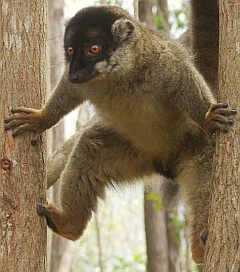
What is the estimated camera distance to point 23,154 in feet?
15.2

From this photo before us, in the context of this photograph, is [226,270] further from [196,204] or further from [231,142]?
[196,204]

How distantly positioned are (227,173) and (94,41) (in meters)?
1.65

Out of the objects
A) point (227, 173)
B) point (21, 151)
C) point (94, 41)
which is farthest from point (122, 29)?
point (227, 173)

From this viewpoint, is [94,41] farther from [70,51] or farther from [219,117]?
[219,117]

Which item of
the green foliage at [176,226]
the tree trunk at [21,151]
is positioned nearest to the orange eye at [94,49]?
the tree trunk at [21,151]

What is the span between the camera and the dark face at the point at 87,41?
500 centimetres

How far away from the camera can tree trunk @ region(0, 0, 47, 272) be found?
453 centimetres

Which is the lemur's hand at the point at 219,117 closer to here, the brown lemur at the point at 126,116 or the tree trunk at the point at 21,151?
the brown lemur at the point at 126,116

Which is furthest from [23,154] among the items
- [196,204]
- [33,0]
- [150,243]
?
[150,243]

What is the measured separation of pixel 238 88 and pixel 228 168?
54 cm

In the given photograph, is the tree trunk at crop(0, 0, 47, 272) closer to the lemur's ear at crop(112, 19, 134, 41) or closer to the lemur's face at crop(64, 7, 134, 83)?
the lemur's face at crop(64, 7, 134, 83)

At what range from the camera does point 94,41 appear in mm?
5066

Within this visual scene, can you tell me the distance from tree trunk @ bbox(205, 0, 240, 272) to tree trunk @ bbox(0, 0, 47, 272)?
130 cm

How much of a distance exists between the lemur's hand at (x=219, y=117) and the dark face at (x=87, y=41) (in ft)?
3.24
